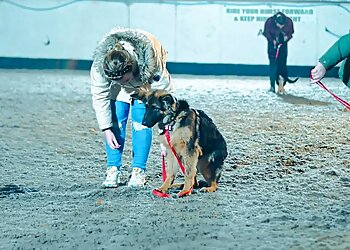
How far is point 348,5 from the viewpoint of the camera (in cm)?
1741

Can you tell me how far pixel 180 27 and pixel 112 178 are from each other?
40.8 feet

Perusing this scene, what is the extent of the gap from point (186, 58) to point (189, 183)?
42.1 feet

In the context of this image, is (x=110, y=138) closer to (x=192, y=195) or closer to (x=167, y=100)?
(x=167, y=100)

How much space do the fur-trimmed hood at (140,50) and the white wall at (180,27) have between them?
12603 mm

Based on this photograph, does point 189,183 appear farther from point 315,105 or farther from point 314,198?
point 315,105

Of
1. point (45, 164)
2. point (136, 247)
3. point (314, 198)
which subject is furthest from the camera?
point (45, 164)

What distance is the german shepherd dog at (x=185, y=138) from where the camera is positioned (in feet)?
18.0

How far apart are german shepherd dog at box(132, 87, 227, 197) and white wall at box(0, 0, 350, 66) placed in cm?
1239

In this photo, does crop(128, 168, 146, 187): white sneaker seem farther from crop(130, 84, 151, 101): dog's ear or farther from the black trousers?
the black trousers

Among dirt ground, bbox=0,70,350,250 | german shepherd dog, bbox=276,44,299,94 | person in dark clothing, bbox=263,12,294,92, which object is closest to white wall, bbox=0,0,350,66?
person in dark clothing, bbox=263,12,294,92

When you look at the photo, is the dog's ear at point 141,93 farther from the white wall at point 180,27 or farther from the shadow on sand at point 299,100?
the white wall at point 180,27

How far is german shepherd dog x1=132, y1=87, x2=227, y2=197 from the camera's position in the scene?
216 inches

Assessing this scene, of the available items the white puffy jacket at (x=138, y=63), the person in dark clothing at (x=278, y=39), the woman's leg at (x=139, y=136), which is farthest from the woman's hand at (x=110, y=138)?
the person in dark clothing at (x=278, y=39)

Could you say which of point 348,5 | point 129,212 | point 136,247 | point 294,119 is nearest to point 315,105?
point 294,119
